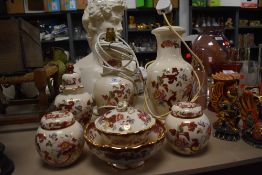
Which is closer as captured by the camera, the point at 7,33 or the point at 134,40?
the point at 7,33

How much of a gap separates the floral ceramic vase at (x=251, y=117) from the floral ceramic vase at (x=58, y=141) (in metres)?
0.42

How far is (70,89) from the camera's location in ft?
2.29

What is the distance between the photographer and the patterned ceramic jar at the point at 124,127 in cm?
51

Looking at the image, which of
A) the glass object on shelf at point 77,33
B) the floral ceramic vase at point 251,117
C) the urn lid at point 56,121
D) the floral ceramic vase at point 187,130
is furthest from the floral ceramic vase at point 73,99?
the glass object on shelf at point 77,33

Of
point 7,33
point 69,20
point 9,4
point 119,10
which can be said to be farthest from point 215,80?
point 9,4

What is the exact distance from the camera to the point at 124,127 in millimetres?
522

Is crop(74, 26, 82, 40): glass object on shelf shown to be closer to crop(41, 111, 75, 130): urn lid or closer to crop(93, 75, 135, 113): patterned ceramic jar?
crop(93, 75, 135, 113): patterned ceramic jar

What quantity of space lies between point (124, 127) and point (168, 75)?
25 cm

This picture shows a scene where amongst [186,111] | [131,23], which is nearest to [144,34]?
[131,23]

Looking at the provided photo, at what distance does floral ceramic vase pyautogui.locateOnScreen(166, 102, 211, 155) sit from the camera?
563 millimetres

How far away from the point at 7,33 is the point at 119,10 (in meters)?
0.37

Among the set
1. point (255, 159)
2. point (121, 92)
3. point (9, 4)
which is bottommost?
point (255, 159)

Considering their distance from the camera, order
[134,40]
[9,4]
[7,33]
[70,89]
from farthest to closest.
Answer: [134,40]
[9,4]
[7,33]
[70,89]

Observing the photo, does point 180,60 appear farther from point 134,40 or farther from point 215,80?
point 134,40
